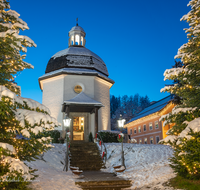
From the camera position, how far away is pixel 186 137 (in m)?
6.23

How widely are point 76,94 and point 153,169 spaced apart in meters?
10.7

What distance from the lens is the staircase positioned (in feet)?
39.8

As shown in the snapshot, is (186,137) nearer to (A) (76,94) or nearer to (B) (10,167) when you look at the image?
(B) (10,167)

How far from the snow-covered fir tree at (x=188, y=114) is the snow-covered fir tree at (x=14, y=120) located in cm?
440

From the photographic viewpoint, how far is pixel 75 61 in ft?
65.4

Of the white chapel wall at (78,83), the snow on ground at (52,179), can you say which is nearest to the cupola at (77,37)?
the white chapel wall at (78,83)

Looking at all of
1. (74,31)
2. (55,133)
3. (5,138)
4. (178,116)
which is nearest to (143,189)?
(178,116)

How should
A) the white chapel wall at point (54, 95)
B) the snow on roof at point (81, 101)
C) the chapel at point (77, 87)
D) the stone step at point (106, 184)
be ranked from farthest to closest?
the white chapel wall at point (54, 95) < the chapel at point (77, 87) < the snow on roof at point (81, 101) < the stone step at point (106, 184)

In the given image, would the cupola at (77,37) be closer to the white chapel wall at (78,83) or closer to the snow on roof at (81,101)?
the white chapel wall at (78,83)

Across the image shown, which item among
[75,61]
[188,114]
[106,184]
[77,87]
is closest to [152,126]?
[77,87]

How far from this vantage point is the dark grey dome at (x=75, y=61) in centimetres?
1970

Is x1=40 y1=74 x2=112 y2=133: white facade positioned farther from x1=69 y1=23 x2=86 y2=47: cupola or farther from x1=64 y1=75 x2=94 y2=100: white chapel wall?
x1=69 y1=23 x2=86 y2=47: cupola

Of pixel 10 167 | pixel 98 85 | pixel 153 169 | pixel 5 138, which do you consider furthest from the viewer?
pixel 98 85

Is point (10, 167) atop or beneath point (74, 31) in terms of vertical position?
beneath
